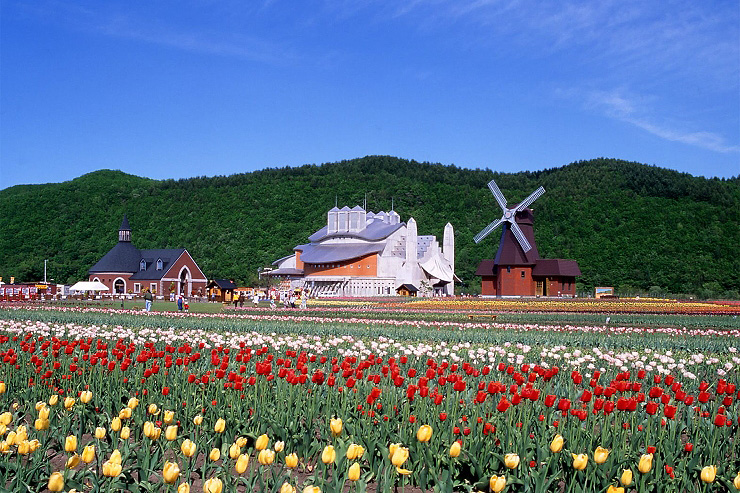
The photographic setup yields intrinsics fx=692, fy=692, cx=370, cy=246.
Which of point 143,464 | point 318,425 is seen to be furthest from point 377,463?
point 143,464

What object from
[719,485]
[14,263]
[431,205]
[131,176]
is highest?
[131,176]

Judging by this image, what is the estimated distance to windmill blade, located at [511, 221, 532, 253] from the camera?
5084 cm

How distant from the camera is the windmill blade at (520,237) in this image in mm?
50844

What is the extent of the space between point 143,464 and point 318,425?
193 cm

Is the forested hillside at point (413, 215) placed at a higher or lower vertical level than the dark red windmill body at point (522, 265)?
higher

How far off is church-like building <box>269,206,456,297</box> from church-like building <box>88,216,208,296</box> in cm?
928

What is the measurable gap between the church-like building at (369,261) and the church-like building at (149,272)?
365 inches

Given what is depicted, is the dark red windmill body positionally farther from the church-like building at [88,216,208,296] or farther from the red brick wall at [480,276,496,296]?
the church-like building at [88,216,208,296]

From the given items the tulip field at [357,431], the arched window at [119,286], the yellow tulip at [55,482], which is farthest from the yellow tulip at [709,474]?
the arched window at [119,286]

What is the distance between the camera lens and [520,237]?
51062 millimetres

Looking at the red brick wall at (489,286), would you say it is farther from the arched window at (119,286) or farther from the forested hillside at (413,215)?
the arched window at (119,286)

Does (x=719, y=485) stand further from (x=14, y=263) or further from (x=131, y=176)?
(x=131, y=176)

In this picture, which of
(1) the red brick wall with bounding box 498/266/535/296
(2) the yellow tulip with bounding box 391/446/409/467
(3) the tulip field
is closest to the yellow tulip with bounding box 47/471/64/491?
(3) the tulip field

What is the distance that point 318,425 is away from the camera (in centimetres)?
645
